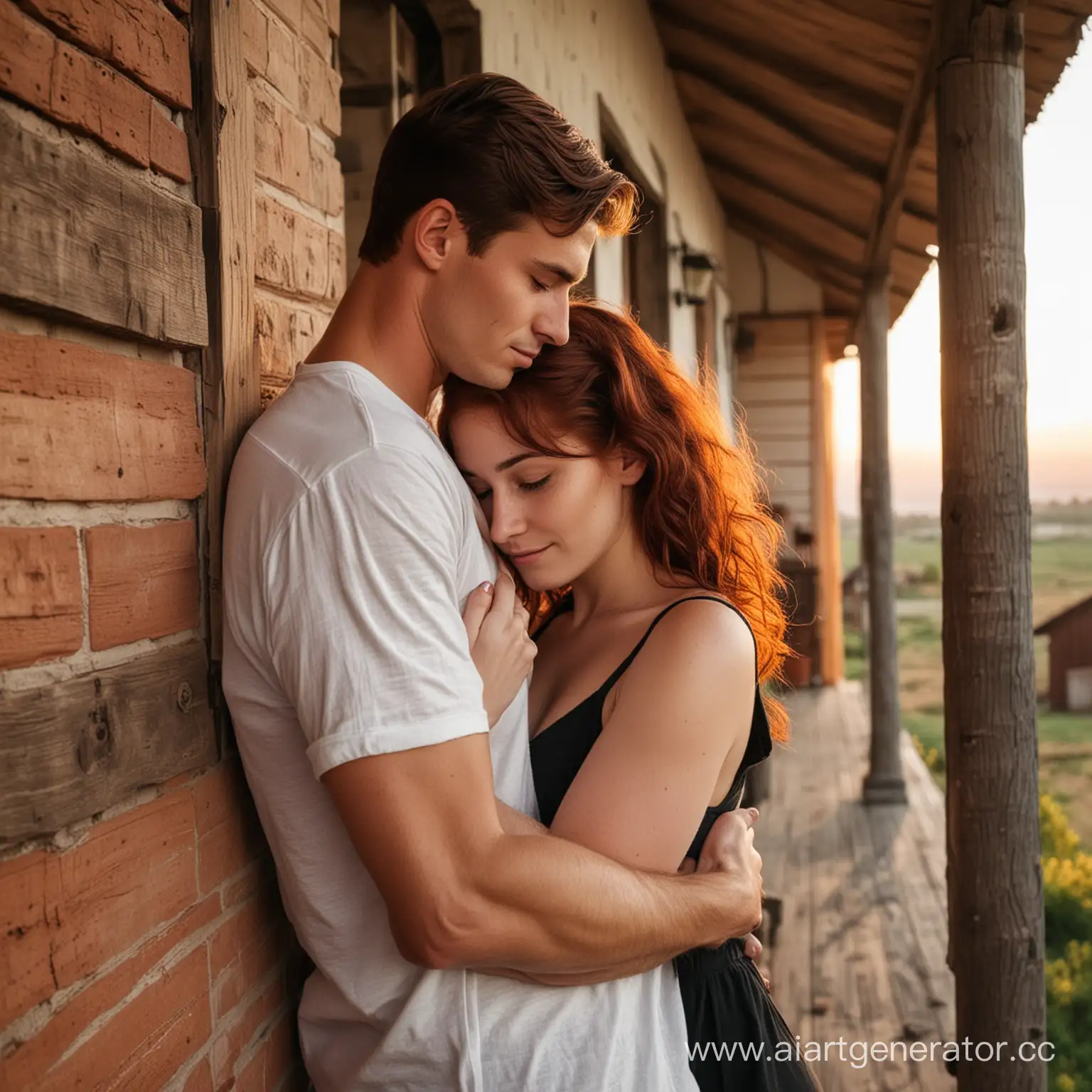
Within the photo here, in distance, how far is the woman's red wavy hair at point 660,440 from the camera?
184 cm

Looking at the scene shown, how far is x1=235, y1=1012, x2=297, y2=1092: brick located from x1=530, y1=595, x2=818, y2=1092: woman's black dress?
0.48 meters

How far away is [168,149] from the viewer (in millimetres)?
1316

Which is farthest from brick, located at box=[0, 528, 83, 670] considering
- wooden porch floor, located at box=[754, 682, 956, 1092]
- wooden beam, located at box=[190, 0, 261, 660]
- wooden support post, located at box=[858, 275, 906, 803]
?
wooden support post, located at box=[858, 275, 906, 803]

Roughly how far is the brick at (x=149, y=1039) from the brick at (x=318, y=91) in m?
1.26

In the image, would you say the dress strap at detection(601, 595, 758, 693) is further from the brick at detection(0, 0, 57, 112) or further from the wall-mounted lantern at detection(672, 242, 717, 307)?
the wall-mounted lantern at detection(672, 242, 717, 307)

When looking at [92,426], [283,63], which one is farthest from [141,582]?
[283,63]

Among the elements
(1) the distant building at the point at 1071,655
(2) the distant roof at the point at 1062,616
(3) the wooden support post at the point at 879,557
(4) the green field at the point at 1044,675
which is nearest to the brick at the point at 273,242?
(4) the green field at the point at 1044,675

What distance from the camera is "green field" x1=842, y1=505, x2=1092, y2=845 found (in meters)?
9.56

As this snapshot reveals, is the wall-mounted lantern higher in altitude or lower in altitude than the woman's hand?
higher

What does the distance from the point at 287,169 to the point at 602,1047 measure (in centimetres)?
132

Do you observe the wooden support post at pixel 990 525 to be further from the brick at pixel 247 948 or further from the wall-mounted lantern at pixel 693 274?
the wall-mounted lantern at pixel 693 274

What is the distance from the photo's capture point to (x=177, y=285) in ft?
4.31

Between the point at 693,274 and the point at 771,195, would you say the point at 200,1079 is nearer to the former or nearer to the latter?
A: the point at 693,274

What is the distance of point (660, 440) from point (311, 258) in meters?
0.66
